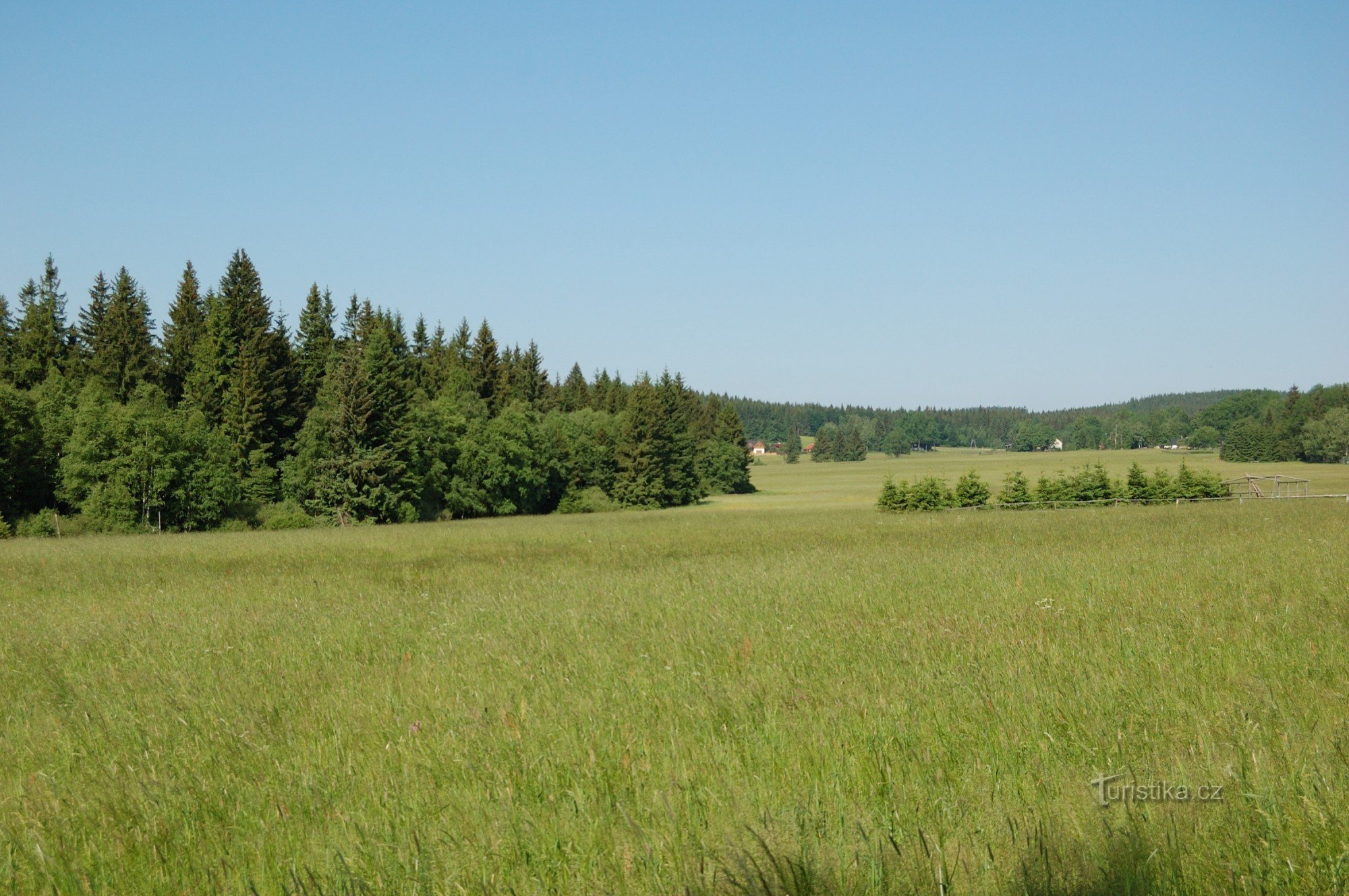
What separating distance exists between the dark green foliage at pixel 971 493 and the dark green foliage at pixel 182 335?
166 feet

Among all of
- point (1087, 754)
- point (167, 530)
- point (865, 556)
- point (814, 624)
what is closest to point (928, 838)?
point (1087, 754)

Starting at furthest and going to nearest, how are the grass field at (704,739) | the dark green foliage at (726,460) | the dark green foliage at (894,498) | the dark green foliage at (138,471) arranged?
the dark green foliage at (726,460) → the dark green foliage at (894,498) → the dark green foliage at (138,471) → the grass field at (704,739)

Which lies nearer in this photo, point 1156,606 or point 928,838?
point 928,838

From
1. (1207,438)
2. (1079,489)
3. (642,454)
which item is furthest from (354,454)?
(1207,438)

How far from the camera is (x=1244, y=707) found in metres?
4.77

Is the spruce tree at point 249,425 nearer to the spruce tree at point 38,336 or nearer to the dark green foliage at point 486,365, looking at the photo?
the spruce tree at point 38,336

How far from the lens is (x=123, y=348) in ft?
188

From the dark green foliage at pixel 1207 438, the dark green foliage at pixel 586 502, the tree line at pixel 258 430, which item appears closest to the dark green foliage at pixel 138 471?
the tree line at pixel 258 430

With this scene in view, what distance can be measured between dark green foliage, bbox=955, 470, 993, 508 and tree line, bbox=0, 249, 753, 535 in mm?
30588

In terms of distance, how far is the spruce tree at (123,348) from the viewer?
184ft

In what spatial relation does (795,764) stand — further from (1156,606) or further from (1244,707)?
(1156,606)

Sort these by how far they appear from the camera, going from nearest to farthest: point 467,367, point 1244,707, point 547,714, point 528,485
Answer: point 1244,707 < point 547,714 < point 528,485 < point 467,367

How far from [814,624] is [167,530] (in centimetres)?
4981

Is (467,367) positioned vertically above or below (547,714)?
above
